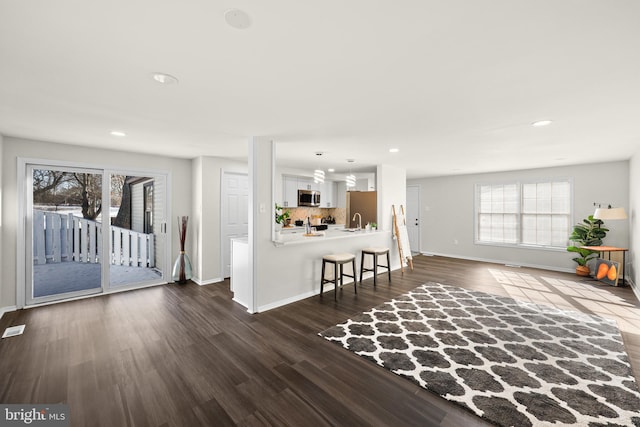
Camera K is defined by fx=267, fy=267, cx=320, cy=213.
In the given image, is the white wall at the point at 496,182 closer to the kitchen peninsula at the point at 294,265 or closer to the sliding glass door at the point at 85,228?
the kitchen peninsula at the point at 294,265

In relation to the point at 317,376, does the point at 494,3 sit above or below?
above

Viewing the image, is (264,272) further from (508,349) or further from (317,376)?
(508,349)

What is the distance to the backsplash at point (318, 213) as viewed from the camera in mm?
7659

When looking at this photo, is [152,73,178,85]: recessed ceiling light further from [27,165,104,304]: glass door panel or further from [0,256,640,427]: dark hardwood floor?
[27,165,104,304]: glass door panel

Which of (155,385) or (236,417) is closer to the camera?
(236,417)

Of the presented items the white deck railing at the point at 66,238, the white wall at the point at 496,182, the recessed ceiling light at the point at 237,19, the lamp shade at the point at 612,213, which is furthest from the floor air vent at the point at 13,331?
the lamp shade at the point at 612,213

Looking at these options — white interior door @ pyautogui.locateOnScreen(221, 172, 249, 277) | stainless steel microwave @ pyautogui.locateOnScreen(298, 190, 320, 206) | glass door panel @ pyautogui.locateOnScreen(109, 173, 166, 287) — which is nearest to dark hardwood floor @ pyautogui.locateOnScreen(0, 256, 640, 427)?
glass door panel @ pyautogui.locateOnScreen(109, 173, 166, 287)

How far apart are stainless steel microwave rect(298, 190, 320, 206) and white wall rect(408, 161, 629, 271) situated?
3390 mm

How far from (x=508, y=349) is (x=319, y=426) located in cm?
214

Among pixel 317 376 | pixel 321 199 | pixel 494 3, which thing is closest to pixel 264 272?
pixel 317 376

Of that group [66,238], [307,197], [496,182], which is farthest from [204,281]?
[496,182]

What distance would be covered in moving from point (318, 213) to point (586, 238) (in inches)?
251

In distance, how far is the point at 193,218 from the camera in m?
5.34

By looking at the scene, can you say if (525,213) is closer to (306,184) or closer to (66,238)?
(306,184)
